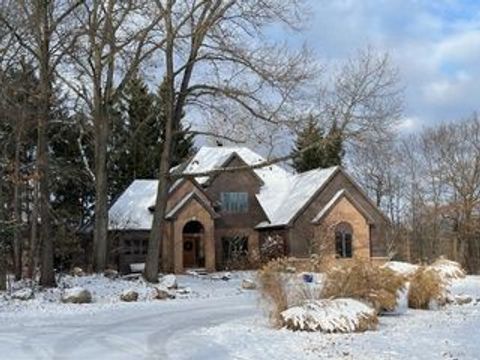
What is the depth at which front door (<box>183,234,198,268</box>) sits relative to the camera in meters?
47.1

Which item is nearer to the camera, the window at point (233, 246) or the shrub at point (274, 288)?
the shrub at point (274, 288)

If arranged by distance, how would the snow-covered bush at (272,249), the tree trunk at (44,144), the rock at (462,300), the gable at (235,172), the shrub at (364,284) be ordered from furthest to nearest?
the gable at (235,172) → the snow-covered bush at (272,249) → the tree trunk at (44,144) → the rock at (462,300) → the shrub at (364,284)

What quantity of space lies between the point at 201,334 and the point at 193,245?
31356 millimetres

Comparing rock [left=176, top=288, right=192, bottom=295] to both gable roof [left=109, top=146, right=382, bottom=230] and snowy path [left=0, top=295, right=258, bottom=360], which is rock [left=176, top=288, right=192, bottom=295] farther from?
gable roof [left=109, top=146, right=382, bottom=230]

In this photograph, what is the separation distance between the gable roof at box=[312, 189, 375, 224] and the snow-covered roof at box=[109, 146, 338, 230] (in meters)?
1.11

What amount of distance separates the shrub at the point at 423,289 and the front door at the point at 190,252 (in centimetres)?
2688

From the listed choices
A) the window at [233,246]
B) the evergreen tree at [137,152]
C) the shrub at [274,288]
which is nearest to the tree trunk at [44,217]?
the shrub at [274,288]

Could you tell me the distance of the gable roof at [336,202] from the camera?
47125 millimetres

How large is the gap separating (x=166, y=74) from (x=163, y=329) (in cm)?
1719

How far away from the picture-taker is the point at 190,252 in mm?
47375

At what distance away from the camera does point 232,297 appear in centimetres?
2755

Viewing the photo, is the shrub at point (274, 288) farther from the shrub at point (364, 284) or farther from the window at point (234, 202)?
the window at point (234, 202)

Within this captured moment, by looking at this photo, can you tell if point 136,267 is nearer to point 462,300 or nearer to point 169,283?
point 169,283

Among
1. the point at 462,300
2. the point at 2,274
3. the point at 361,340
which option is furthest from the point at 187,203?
the point at 361,340
